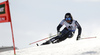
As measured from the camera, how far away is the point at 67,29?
1059cm

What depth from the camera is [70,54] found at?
6.62 metres

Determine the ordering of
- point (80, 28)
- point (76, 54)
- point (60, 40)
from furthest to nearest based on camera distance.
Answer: point (60, 40), point (80, 28), point (76, 54)

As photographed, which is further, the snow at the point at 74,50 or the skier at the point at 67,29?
the skier at the point at 67,29

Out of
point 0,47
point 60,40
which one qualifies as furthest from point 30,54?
point 0,47

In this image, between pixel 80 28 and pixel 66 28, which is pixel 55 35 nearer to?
pixel 66 28

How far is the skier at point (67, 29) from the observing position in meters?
10.1

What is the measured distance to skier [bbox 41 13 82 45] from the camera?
1006 centimetres

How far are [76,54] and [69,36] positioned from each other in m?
4.17

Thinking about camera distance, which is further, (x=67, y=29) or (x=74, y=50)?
(x=67, y=29)

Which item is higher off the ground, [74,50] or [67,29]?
[67,29]

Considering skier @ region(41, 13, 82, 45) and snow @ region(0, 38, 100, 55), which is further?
skier @ region(41, 13, 82, 45)

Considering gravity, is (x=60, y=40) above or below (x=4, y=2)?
below

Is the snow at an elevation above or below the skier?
below

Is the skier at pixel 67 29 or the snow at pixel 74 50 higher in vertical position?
the skier at pixel 67 29
